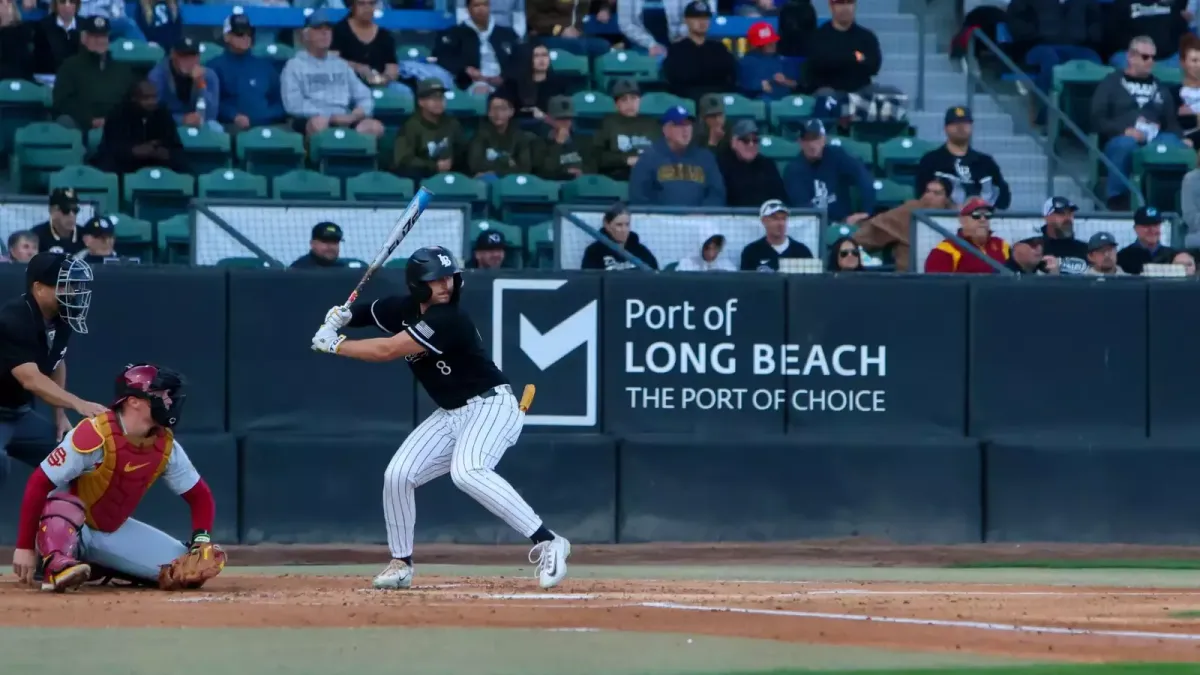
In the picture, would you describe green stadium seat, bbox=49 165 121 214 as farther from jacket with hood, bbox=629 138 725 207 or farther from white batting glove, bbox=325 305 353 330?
white batting glove, bbox=325 305 353 330

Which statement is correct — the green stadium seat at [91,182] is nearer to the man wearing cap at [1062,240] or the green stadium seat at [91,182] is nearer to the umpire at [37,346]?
the umpire at [37,346]

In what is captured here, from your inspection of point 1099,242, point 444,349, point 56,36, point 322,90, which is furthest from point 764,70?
point 444,349

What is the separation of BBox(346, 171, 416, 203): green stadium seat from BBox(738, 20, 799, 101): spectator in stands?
13.2 feet

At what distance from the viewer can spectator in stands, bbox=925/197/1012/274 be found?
43.7ft

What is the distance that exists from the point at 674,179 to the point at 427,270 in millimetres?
5645

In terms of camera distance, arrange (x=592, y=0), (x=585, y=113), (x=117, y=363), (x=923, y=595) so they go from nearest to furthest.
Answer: (x=923, y=595), (x=117, y=363), (x=585, y=113), (x=592, y=0)

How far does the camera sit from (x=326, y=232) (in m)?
12.5

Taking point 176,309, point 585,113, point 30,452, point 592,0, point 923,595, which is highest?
point 592,0

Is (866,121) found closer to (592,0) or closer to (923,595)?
(592,0)

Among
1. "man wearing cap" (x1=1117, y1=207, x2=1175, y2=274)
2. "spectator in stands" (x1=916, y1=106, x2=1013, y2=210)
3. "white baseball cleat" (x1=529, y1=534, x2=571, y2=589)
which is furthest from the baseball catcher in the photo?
"spectator in stands" (x1=916, y1=106, x2=1013, y2=210)

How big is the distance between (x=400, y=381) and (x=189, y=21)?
5.76 meters

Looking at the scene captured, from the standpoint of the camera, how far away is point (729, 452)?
12758 mm

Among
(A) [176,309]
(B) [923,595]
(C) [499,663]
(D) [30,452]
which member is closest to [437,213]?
(A) [176,309]

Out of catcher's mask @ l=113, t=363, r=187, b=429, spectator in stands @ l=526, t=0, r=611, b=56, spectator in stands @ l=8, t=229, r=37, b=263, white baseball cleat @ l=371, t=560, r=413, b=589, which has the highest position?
spectator in stands @ l=526, t=0, r=611, b=56
